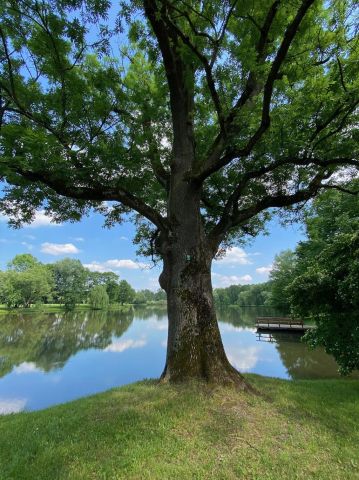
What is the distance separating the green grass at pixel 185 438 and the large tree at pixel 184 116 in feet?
2.57

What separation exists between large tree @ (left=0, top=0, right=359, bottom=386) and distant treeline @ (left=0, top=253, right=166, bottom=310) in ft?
148

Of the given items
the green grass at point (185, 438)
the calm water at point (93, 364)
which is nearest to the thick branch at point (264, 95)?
the green grass at point (185, 438)

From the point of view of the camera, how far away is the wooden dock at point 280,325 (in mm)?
23798

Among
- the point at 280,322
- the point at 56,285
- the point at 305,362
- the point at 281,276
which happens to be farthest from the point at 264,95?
the point at 56,285

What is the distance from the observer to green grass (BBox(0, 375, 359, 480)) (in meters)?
2.61

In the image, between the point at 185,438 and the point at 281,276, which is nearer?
the point at 185,438

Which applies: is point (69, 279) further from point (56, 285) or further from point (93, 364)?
point (93, 364)

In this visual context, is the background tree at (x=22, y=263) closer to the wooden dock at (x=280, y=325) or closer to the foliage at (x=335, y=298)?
the wooden dock at (x=280, y=325)

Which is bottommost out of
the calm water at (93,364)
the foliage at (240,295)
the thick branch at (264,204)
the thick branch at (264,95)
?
the calm water at (93,364)

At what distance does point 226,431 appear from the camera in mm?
3236

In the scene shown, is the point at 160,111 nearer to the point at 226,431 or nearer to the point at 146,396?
the point at 146,396

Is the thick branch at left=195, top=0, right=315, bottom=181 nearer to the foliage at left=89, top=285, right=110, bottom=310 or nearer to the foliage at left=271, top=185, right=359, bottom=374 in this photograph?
the foliage at left=271, top=185, right=359, bottom=374

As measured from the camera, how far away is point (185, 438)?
3102 millimetres

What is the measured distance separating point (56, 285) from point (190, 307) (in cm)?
6170
